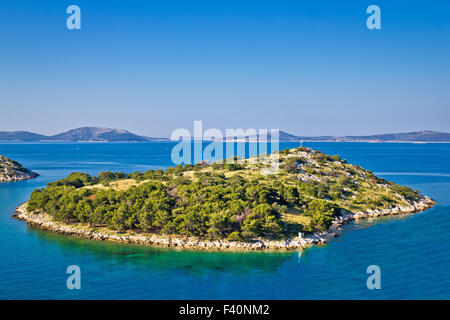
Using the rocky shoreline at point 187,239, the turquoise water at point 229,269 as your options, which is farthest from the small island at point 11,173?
the turquoise water at point 229,269

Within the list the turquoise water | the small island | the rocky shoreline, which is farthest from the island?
the small island

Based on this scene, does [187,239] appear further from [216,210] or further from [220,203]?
[220,203]

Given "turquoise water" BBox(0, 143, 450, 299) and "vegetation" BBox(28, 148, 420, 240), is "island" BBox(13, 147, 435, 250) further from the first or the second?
"turquoise water" BBox(0, 143, 450, 299)

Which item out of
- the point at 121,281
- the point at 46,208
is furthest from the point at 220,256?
the point at 46,208

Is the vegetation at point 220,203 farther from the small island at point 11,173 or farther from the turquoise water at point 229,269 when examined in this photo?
the small island at point 11,173

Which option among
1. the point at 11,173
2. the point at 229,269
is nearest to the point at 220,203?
the point at 229,269

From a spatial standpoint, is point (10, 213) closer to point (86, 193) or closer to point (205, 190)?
point (86, 193)

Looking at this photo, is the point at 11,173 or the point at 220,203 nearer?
the point at 220,203
